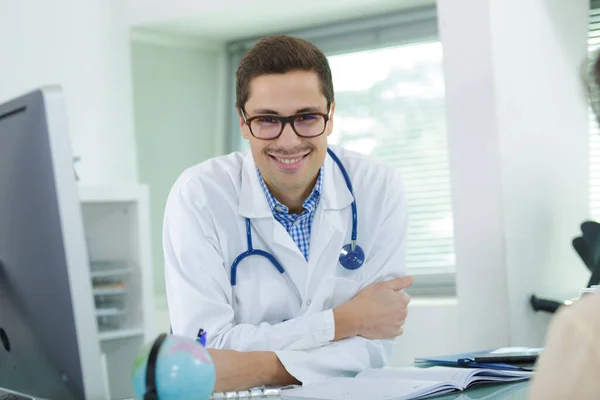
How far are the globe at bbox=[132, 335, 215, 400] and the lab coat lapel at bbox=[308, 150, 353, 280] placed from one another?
932 mm

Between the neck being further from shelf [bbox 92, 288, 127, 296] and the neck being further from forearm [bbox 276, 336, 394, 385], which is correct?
shelf [bbox 92, 288, 127, 296]

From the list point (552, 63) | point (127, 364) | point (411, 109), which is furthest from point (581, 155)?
point (127, 364)

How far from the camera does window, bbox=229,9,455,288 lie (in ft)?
13.2

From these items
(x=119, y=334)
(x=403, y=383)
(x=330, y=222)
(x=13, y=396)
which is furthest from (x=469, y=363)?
(x=119, y=334)

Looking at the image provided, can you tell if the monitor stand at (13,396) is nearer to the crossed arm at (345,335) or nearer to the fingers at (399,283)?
the crossed arm at (345,335)

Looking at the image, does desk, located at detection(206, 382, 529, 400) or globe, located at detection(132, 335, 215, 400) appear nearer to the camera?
globe, located at detection(132, 335, 215, 400)

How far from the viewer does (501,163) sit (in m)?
2.76

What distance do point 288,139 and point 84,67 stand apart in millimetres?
2357

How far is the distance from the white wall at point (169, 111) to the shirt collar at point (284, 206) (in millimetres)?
2404

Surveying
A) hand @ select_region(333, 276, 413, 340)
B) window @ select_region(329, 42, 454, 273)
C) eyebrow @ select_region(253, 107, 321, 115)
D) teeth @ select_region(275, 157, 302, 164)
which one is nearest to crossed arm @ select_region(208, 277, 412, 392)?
hand @ select_region(333, 276, 413, 340)

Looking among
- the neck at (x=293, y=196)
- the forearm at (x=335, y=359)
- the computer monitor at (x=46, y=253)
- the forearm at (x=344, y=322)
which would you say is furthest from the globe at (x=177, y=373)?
the neck at (x=293, y=196)

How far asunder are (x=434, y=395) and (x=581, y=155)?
7.17 ft

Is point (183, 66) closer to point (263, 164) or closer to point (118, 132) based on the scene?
point (118, 132)

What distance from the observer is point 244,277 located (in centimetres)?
198
